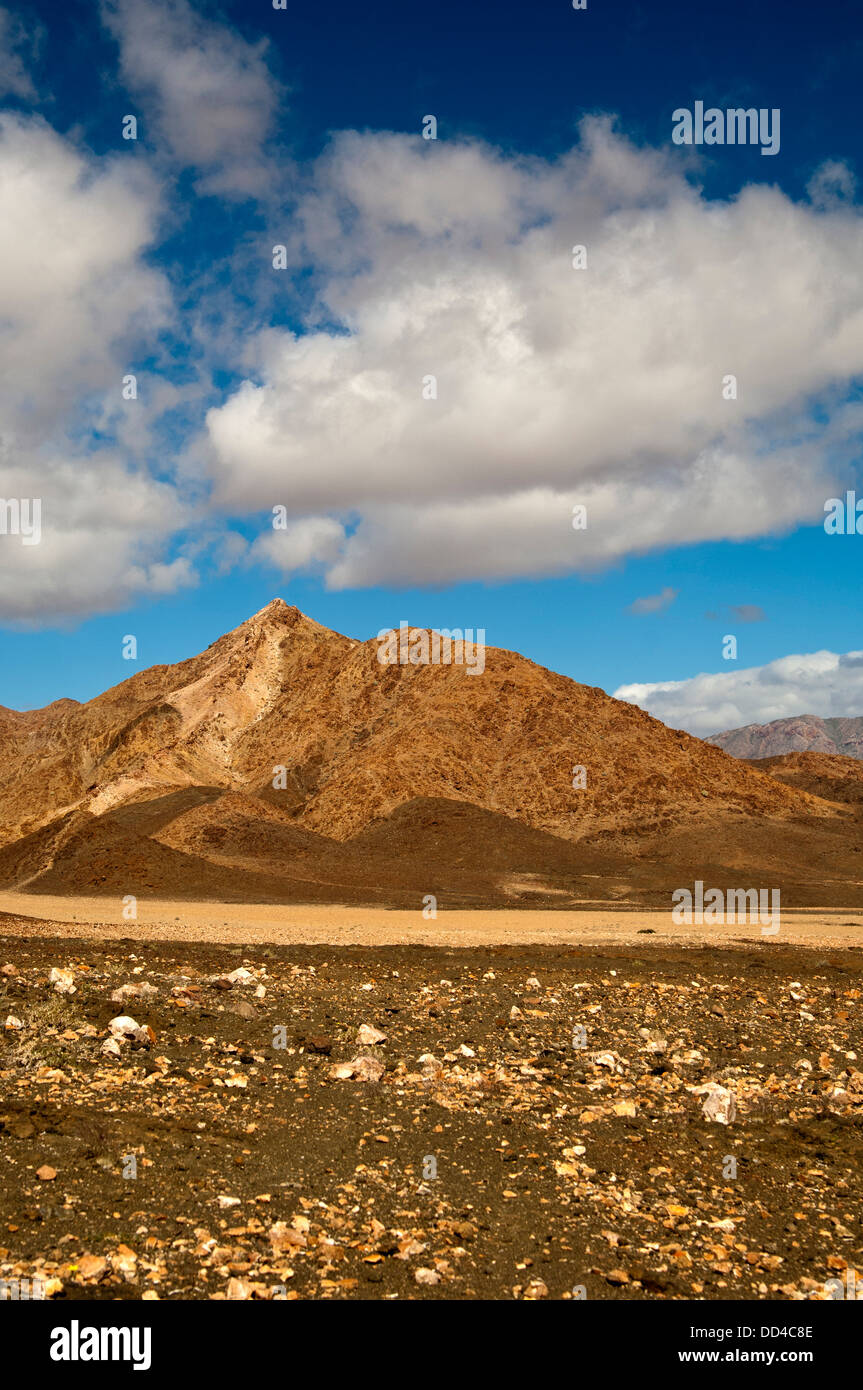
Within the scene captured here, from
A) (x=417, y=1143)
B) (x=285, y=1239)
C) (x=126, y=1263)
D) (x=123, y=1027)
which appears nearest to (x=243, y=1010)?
(x=123, y=1027)

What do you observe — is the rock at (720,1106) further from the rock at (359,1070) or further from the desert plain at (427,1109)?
the rock at (359,1070)

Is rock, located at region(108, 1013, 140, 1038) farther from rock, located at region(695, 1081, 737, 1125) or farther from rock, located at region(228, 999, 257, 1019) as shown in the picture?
rock, located at region(695, 1081, 737, 1125)

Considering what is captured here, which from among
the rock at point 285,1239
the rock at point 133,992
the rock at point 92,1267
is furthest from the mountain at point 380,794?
the rock at point 92,1267

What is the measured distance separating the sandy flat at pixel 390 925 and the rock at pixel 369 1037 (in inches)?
535

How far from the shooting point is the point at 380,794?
7738cm

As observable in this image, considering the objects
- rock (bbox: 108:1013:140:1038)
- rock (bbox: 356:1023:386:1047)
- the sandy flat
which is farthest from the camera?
the sandy flat

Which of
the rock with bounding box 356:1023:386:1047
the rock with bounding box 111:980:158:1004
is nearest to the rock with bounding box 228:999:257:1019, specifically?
the rock with bounding box 111:980:158:1004

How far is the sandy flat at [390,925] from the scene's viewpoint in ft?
95.2

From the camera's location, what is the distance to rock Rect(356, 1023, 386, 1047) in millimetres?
12578

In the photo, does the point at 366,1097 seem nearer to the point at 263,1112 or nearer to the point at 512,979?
the point at 263,1112

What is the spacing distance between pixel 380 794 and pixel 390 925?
135ft

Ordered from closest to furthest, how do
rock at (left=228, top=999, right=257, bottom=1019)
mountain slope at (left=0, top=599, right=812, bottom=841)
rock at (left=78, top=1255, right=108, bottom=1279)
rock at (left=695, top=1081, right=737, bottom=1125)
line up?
1. rock at (left=78, top=1255, right=108, bottom=1279)
2. rock at (left=695, top=1081, right=737, bottom=1125)
3. rock at (left=228, top=999, right=257, bottom=1019)
4. mountain slope at (left=0, top=599, right=812, bottom=841)

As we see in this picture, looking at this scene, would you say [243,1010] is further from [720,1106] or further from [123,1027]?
[720,1106]

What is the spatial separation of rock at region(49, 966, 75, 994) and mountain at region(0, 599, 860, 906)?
1414 inches
